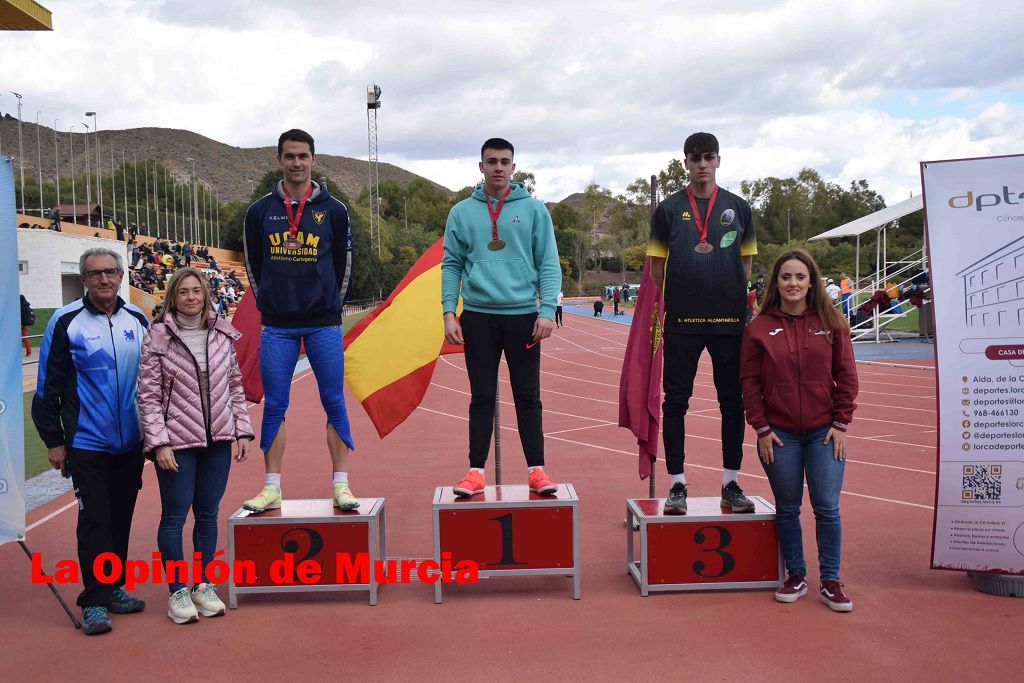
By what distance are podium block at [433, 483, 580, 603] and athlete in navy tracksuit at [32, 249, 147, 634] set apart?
5.27 ft

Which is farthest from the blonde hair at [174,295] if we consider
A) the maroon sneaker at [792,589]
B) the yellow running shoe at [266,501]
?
the maroon sneaker at [792,589]

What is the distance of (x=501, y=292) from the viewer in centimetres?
457

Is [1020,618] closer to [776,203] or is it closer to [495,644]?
[495,644]

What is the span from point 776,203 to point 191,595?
337 ft

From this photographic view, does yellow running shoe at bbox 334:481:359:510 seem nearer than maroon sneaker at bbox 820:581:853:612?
No

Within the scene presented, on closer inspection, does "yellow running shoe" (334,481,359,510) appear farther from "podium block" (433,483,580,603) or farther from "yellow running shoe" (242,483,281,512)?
"podium block" (433,483,580,603)

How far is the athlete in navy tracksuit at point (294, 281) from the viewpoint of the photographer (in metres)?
4.53

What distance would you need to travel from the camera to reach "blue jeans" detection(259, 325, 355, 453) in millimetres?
4586

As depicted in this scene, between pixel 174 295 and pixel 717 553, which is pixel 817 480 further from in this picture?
pixel 174 295

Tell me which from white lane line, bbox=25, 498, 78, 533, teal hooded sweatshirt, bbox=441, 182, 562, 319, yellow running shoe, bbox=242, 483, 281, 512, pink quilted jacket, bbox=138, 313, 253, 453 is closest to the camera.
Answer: pink quilted jacket, bbox=138, 313, 253, 453

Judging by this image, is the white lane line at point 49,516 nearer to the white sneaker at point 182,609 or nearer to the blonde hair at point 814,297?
the white sneaker at point 182,609

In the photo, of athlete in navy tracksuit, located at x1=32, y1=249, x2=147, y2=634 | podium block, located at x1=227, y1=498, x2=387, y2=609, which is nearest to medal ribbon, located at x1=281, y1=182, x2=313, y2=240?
athlete in navy tracksuit, located at x1=32, y1=249, x2=147, y2=634

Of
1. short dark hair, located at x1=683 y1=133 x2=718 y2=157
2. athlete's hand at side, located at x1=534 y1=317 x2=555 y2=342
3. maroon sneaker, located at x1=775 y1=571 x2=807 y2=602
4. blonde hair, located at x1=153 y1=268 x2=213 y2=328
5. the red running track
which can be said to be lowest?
the red running track

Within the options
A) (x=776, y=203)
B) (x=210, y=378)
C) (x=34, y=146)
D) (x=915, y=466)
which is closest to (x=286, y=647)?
(x=210, y=378)
